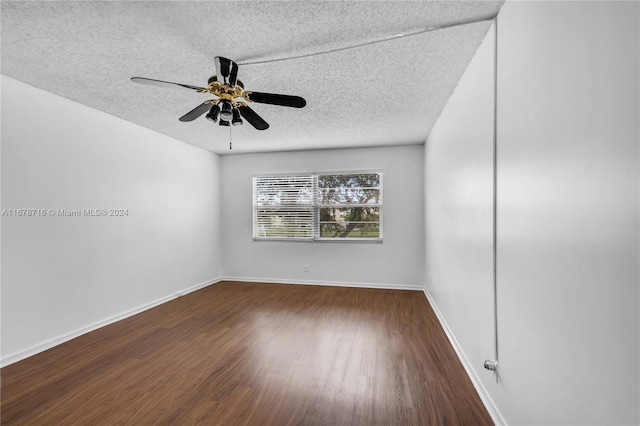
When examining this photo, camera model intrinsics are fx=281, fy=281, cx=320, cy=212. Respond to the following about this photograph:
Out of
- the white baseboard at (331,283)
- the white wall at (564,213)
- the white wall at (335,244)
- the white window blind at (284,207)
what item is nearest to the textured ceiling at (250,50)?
the white wall at (564,213)

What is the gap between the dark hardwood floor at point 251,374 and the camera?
1.78 meters

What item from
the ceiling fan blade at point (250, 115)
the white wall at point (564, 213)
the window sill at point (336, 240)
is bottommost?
the window sill at point (336, 240)

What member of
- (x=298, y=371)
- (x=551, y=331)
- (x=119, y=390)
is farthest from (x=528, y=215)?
(x=119, y=390)

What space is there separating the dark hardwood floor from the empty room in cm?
2

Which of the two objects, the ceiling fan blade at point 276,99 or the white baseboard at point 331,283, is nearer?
the ceiling fan blade at point 276,99

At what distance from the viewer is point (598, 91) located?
0.87 m

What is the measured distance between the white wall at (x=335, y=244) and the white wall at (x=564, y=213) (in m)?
2.82

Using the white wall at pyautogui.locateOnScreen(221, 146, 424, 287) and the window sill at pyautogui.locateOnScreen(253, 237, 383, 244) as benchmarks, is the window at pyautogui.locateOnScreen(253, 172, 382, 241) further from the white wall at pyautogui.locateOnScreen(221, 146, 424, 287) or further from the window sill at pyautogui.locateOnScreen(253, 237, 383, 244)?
the white wall at pyautogui.locateOnScreen(221, 146, 424, 287)

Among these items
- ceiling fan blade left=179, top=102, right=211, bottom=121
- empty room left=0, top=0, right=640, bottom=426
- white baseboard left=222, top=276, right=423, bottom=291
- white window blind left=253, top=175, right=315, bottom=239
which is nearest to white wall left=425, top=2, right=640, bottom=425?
empty room left=0, top=0, right=640, bottom=426

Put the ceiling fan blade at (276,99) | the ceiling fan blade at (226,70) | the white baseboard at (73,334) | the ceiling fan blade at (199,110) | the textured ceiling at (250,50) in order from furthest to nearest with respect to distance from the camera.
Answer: the white baseboard at (73,334) < the ceiling fan blade at (199,110) < the ceiling fan blade at (276,99) < the ceiling fan blade at (226,70) < the textured ceiling at (250,50)

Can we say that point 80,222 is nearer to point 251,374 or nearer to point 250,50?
point 251,374

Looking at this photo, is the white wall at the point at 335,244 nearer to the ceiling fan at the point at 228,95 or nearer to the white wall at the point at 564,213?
the white wall at the point at 564,213

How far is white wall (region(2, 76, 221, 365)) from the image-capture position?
2.46 metres

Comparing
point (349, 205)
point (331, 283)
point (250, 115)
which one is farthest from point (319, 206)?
point (250, 115)
